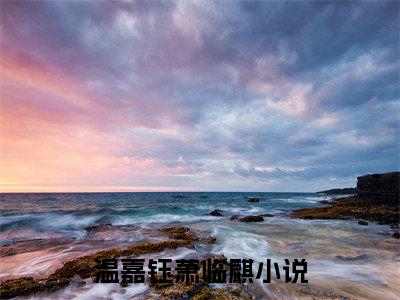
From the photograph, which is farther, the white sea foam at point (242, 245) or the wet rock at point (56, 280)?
the white sea foam at point (242, 245)

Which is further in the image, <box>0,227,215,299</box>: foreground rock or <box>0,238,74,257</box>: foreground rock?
<box>0,238,74,257</box>: foreground rock

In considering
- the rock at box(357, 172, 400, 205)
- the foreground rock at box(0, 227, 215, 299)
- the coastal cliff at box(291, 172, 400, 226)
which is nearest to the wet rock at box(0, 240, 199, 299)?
the foreground rock at box(0, 227, 215, 299)

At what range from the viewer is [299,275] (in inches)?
368

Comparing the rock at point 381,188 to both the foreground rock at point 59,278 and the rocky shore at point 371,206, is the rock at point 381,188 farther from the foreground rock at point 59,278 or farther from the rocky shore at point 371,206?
the foreground rock at point 59,278

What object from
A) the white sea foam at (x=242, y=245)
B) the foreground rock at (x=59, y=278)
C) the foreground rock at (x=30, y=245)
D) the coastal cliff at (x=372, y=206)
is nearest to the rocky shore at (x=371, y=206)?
the coastal cliff at (x=372, y=206)

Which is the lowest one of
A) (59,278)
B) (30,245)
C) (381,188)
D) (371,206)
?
(30,245)

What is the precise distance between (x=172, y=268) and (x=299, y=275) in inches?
179

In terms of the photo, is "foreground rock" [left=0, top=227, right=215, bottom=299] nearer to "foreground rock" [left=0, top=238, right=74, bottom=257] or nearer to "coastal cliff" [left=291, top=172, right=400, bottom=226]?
"foreground rock" [left=0, top=238, right=74, bottom=257]

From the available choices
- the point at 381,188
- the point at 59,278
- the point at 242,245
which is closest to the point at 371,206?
the point at 381,188

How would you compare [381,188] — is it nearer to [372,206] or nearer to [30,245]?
[372,206]

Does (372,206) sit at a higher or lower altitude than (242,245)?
higher

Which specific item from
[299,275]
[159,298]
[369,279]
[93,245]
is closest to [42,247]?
[93,245]

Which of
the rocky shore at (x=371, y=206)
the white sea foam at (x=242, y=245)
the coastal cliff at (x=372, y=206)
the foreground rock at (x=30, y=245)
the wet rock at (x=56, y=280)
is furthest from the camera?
the coastal cliff at (x=372, y=206)

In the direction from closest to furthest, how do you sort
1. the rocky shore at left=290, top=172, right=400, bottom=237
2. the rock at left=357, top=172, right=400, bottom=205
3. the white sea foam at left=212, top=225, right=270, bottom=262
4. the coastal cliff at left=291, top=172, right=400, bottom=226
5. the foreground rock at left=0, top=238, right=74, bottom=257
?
the white sea foam at left=212, top=225, right=270, bottom=262 → the foreground rock at left=0, top=238, right=74, bottom=257 → the rocky shore at left=290, top=172, right=400, bottom=237 → the coastal cliff at left=291, top=172, right=400, bottom=226 → the rock at left=357, top=172, right=400, bottom=205
